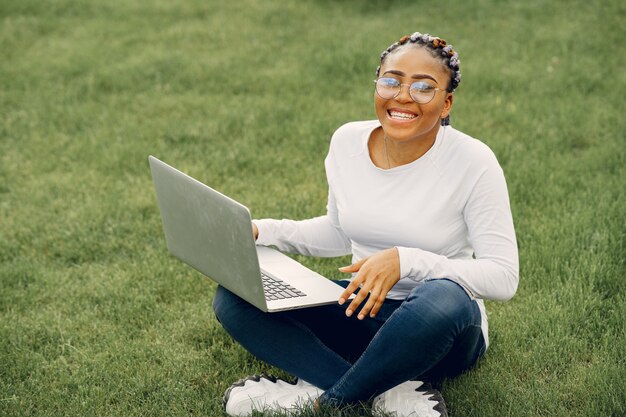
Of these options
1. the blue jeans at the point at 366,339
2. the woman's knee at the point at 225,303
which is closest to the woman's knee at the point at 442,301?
the blue jeans at the point at 366,339

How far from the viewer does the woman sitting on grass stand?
2.91 m

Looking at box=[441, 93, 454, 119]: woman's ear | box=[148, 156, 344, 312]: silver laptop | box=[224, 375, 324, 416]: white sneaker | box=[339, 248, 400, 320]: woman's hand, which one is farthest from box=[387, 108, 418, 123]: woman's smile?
box=[224, 375, 324, 416]: white sneaker

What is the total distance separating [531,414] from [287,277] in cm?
103

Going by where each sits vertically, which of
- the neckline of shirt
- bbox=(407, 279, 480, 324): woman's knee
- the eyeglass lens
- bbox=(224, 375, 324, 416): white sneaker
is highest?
the eyeglass lens

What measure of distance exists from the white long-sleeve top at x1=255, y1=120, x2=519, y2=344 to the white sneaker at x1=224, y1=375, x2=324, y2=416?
50 cm

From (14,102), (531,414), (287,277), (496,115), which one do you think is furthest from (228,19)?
(531,414)

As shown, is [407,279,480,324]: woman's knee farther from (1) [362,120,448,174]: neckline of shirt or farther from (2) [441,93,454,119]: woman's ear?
(2) [441,93,454,119]: woman's ear

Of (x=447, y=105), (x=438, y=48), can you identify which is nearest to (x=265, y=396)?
(x=447, y=105)

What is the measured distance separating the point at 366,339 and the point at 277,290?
422 millimetres

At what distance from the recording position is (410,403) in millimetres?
3158

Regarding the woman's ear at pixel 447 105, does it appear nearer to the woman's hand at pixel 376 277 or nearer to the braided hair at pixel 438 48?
the braided hair at pixel 438 48

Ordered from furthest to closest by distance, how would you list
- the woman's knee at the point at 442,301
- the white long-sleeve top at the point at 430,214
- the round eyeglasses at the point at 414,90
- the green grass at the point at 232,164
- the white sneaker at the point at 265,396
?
the green grass at the point at 232,164 → the white sneaker at the point at 265,396 → the round eyeglasses at the point at 414,90 → the white long-sleeve top at the point at 430,214 → the woman's knee at the point at 442,301

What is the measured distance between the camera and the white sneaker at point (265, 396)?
10.7 ft

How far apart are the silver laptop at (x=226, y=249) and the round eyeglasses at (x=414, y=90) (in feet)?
2.43
